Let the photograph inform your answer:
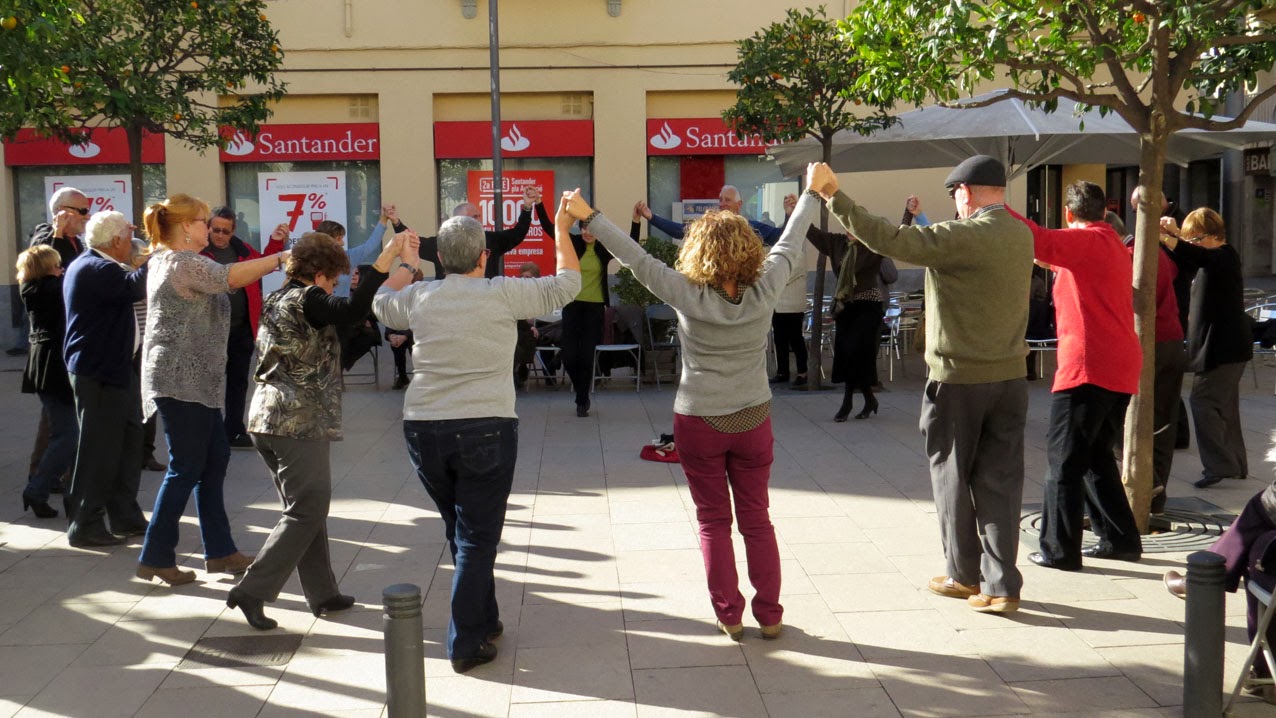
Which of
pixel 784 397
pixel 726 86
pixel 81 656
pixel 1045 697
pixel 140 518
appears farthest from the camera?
pixel 726 86

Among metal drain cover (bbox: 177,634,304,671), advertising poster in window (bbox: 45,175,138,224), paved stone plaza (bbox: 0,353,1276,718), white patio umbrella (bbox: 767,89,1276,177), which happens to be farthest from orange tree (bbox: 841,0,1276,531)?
advertising poster in window (bbox: 45,175,138,224)

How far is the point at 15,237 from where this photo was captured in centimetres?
1928

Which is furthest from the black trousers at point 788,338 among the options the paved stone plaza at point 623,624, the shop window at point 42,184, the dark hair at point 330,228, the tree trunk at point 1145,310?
the shop window at point 42,184

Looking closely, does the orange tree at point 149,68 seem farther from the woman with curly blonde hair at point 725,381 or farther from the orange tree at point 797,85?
the woman with curly blonde hair at point 725,381

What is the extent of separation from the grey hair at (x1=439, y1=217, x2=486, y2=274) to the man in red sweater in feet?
9.10

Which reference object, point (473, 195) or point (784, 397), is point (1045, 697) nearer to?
point (784, 397)

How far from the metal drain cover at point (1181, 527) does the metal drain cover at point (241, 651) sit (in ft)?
12.9

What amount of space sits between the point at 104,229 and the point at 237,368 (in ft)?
10.2

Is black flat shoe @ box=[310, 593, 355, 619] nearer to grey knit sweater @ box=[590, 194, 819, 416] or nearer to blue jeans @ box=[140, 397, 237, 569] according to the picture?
blue jeans @ box=[140, 397, 237, 569]

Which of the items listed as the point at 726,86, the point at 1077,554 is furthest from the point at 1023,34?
the point at 726,86

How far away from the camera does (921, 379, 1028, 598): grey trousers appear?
548 cm

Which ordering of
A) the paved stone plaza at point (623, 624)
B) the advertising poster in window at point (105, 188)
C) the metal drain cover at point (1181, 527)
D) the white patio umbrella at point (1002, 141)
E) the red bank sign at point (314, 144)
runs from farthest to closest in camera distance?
the advertising poster in window at point (105, 188), the red bank sign at point (314, 144), the white patio umbrella at point (1002, 141), the metal drain cover at point (1181, 527), the paved stone plaza at point (623, 624)

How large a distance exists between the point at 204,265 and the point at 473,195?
1343cm

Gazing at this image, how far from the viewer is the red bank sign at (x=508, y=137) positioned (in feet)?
62.2
